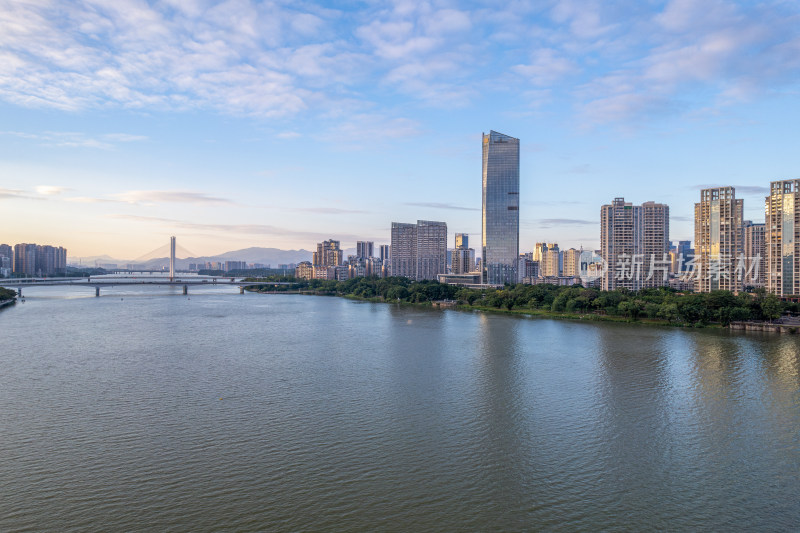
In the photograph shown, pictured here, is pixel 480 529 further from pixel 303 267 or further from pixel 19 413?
pixel 303 267


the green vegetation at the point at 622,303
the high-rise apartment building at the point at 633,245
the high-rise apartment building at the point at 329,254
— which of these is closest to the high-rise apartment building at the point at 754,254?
the high-rise apartment building at the point at 633,245

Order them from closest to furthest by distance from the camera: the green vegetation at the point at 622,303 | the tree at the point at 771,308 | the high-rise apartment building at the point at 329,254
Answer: the tree at the point at 771,308 → the green vegetation at the point at 622,303 → the high-rise apartment building at the point at 329,254

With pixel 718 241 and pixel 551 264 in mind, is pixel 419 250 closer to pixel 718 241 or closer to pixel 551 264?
pixel 551 264

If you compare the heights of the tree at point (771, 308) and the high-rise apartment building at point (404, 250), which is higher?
the high-rise apartment building at point (404, 250)

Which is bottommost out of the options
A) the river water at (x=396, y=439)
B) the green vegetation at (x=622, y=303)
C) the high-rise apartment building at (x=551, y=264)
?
the river water at (x=396, y=439)

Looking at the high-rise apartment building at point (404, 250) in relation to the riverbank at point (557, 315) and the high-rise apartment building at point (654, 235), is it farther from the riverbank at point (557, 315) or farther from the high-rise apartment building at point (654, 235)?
the high-rise apartment building at point (654, 235)

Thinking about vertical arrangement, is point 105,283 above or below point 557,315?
above

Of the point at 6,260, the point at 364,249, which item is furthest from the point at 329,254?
the point at 6,260
